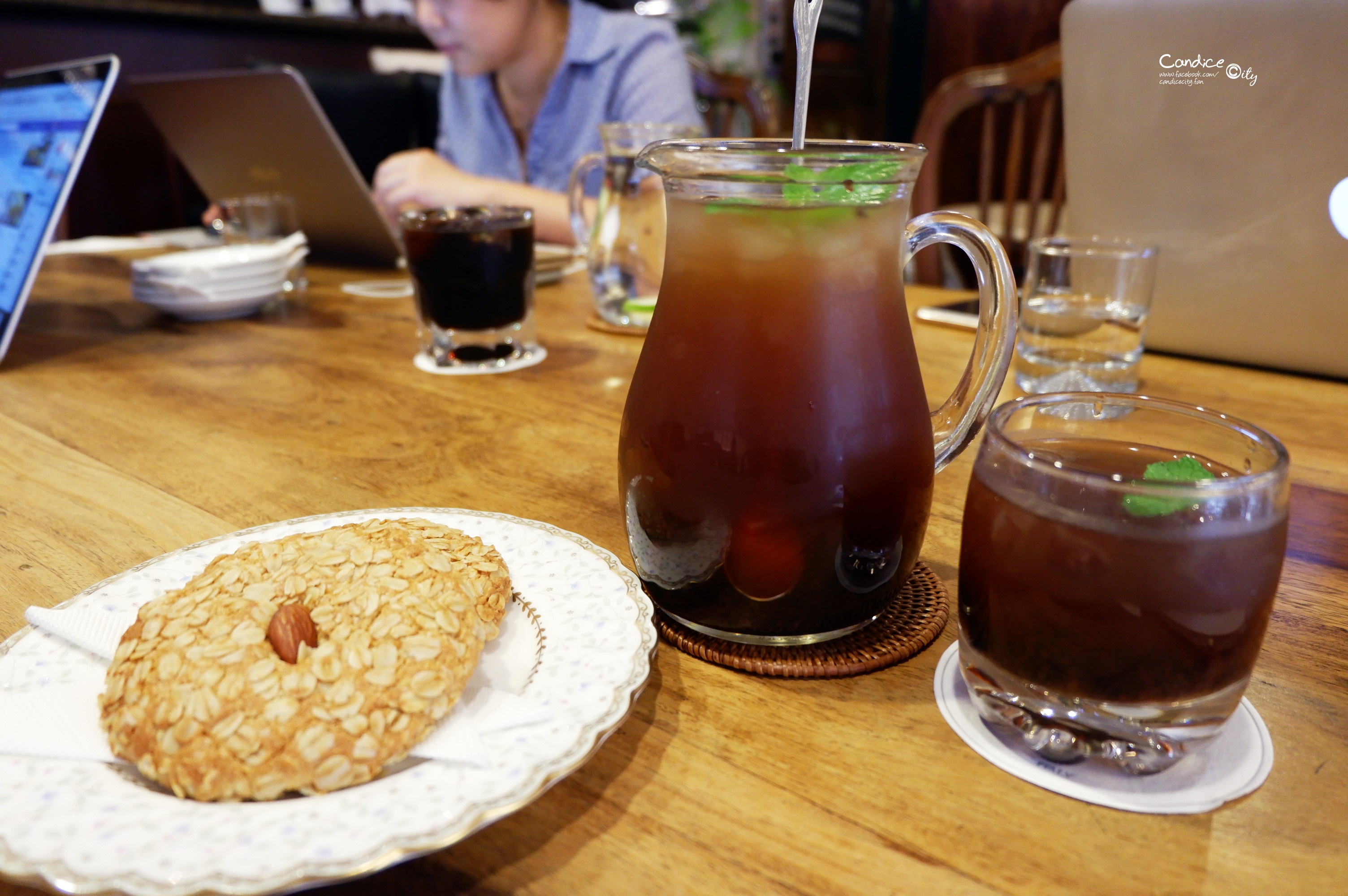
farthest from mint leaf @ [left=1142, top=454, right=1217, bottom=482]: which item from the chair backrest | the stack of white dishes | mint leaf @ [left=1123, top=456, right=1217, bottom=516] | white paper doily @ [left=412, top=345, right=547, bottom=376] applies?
the chair backrest

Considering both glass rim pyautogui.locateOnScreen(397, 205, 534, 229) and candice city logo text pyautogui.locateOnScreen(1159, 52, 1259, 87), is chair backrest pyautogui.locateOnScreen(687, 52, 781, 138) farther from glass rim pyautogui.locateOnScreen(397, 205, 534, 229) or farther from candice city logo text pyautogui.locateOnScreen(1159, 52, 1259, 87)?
candice city logo text pyautogui.locateOnScreen(1159, 52, 1259, 87)

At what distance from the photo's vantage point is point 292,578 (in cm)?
47

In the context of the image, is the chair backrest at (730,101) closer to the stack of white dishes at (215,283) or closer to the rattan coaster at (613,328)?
the rattan coaster at (613,328)

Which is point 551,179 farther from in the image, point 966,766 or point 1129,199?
point 966,766

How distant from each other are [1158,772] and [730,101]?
2539 mm

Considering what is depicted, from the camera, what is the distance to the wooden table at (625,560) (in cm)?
38

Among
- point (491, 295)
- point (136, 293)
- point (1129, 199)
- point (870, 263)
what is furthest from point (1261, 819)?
point (136, 293)

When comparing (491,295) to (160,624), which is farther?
(491,295)

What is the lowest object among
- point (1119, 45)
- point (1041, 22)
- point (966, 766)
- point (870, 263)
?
point (966, 766)

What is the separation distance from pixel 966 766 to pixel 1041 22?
17.2 feet

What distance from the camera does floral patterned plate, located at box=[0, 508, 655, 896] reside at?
0.33 m

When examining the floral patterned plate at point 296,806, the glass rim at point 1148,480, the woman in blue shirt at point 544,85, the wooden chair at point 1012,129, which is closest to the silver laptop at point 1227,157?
the wooden chair at point 1012,129

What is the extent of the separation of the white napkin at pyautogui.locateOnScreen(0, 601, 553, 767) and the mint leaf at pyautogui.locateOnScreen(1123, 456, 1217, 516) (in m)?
0.28

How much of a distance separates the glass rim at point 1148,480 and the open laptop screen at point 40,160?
46.7 inches
